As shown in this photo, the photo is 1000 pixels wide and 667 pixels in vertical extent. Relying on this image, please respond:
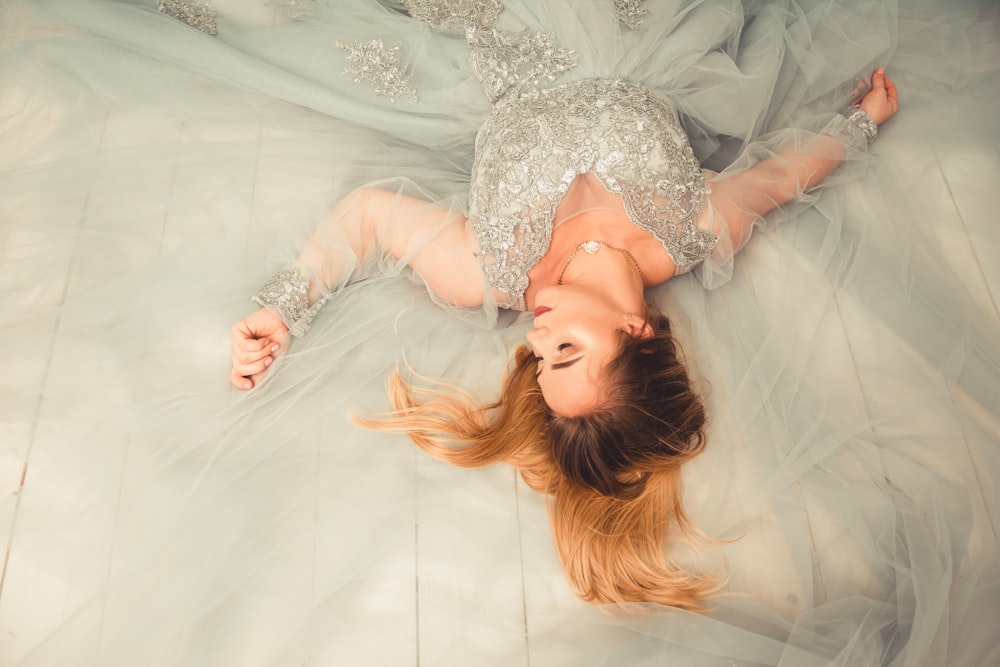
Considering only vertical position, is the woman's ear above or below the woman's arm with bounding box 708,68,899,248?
below

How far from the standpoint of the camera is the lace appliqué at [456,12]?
2193mm

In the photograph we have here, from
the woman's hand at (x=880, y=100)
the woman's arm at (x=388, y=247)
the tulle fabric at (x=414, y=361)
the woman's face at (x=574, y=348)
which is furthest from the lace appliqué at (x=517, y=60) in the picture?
the woman's hand at (x=880, y=100)

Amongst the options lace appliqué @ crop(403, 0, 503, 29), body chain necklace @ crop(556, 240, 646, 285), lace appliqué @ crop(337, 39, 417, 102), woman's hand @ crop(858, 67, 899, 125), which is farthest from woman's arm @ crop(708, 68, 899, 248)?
lace appliqué @ crop(337, 39, 417, 102)

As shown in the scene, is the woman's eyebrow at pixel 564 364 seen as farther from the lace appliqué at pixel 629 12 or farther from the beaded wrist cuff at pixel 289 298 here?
the lace appliqué at pixel 629 12

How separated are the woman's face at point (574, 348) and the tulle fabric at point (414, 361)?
32cm

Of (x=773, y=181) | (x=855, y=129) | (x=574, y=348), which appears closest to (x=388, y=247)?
(x=574, y=348)

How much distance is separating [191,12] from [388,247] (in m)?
0.94

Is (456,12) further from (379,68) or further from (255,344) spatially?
(255,344)

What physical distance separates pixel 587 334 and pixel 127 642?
122 centimetres

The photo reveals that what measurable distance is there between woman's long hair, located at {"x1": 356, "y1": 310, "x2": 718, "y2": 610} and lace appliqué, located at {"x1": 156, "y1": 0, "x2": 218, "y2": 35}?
1233 mm

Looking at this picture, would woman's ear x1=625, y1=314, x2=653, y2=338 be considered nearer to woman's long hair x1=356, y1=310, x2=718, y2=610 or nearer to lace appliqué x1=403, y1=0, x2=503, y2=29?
woman's long hair x1=356, y1=310, x2=718, y2=610

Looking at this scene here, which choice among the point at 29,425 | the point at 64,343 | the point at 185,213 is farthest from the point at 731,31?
the point at 29,425

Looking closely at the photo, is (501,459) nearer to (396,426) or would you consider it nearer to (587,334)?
(396,426)

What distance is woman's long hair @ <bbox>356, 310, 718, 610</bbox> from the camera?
1788 millimetres
